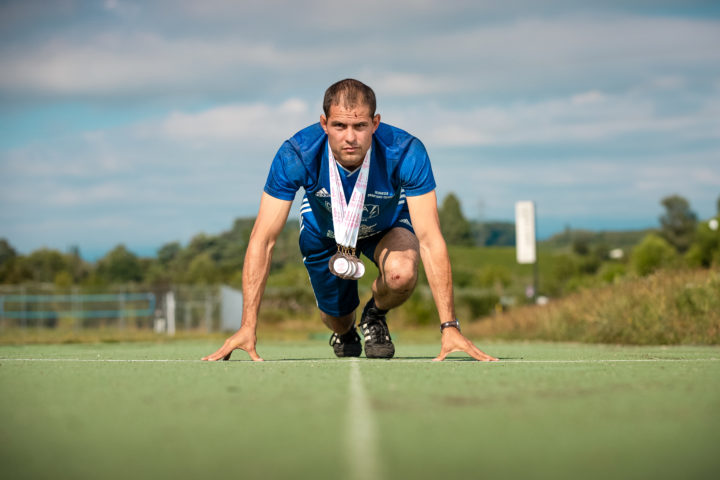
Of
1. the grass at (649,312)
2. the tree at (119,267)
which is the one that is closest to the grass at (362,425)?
the grass at (649,312)

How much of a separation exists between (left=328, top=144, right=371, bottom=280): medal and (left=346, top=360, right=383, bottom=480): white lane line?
2675 mm

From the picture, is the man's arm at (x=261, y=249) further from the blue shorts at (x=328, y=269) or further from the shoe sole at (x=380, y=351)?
the shoe sole at (x=380, y=351)

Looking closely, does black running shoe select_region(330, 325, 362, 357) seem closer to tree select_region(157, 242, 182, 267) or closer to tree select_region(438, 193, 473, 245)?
tree select_region(157, 242, 182, 267)

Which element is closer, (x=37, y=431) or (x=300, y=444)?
(x=300, y=444)

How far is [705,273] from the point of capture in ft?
47.2

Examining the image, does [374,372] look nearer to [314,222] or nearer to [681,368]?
[681,368]

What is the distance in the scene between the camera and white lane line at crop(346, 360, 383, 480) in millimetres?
2145

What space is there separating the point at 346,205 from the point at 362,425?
3.63 metres

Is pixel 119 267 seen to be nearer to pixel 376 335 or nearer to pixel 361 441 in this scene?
pixel 376 335

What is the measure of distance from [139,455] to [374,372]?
242cm

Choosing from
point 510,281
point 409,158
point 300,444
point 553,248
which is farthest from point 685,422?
point 553,248

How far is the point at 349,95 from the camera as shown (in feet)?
18.9

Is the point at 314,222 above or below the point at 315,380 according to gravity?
above

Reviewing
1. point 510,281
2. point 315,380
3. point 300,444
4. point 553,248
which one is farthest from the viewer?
point 553,248
